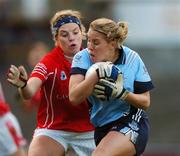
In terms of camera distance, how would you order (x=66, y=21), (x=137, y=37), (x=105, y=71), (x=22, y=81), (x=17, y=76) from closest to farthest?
(x=105, y=71)
(x=17, y=76)
(x=22, y=81)
(x=66, y=21)
(x=137, y=37)

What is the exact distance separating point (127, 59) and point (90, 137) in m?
1.46

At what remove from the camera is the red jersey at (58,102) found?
33.3ft

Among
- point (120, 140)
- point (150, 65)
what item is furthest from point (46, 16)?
point (120, 140)

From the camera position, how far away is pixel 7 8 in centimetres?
2342

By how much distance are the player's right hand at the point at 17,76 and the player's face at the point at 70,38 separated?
87 cm

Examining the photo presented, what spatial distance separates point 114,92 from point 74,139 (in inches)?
65.9

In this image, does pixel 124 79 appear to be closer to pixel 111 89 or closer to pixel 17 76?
pixel 111 89

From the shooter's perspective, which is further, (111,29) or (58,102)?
(58,102)

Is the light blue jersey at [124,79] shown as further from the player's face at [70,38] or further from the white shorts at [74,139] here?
the white shorts at [74,139]

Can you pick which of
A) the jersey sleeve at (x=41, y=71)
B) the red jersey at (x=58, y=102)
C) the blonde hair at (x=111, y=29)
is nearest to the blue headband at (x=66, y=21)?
the red jersey at (x=58, y=102)

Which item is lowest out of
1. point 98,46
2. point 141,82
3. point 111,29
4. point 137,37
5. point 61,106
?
point 137,37

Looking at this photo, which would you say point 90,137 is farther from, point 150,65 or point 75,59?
point 150,65

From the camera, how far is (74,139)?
10.4 m

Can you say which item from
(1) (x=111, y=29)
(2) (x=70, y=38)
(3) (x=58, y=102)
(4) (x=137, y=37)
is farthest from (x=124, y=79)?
(4) (x=137, y=37)
